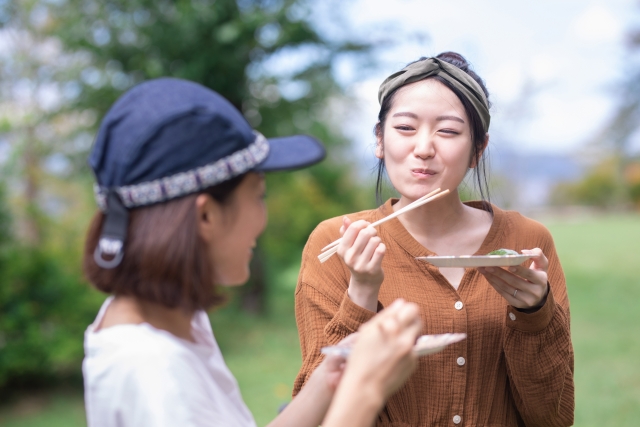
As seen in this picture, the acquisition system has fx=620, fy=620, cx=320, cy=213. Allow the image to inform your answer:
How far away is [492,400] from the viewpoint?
1899mm

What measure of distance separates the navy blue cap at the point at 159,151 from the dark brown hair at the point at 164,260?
2 centimetres

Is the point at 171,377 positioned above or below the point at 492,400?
above

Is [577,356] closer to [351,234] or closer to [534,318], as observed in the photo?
[534,318]

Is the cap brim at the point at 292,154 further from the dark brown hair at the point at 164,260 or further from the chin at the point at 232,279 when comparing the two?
the chin at the point at 232,279

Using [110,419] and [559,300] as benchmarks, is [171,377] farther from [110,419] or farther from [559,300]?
[559,300]

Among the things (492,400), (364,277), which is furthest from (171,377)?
(492,400)

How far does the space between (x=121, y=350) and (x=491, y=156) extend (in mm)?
1518

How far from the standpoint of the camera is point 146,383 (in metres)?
1.23

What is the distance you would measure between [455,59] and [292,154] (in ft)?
2.86

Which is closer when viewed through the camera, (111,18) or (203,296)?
(203,296)

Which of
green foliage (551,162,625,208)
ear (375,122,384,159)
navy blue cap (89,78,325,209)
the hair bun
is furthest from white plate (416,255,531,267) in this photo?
green foliage (551,162,625,208)

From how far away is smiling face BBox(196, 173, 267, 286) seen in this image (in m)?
1.37

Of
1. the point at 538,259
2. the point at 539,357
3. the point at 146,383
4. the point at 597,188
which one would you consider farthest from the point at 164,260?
the point at 597,188

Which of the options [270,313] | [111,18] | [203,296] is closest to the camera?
[203,296]
